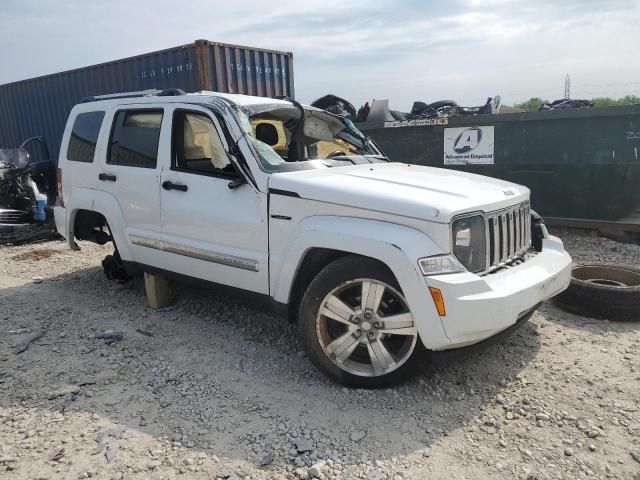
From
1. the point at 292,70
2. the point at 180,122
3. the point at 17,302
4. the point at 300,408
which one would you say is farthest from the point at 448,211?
the point at 292,70

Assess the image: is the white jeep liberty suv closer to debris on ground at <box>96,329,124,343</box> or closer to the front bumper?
the front bumper

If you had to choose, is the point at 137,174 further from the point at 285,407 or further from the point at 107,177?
the point at 285,407

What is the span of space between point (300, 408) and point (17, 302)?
3469mm

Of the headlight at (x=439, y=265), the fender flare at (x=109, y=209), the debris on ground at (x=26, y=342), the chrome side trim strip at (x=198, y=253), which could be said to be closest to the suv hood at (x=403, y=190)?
the headlight at (x=439, y=265)

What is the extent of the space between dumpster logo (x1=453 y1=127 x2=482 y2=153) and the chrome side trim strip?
179 inches

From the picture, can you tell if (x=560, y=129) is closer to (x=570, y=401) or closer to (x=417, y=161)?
(x=417, y=161)

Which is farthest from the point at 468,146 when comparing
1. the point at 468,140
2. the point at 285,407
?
the point at 285,407

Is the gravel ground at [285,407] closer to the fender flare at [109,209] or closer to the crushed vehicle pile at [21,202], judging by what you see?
the fender flare at [109,209]

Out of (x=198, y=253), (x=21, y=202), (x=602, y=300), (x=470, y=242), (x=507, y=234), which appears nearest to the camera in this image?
(x=470, y=242)

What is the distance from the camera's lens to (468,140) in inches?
281

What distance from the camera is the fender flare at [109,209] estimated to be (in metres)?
4.55

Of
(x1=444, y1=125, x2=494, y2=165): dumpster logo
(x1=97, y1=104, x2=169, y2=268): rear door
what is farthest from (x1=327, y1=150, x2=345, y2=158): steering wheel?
(x1=444, y1=125, x2=494, y2=165): dumpster logo

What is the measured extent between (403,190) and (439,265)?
0.57 metres

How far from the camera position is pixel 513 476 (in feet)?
8.23
